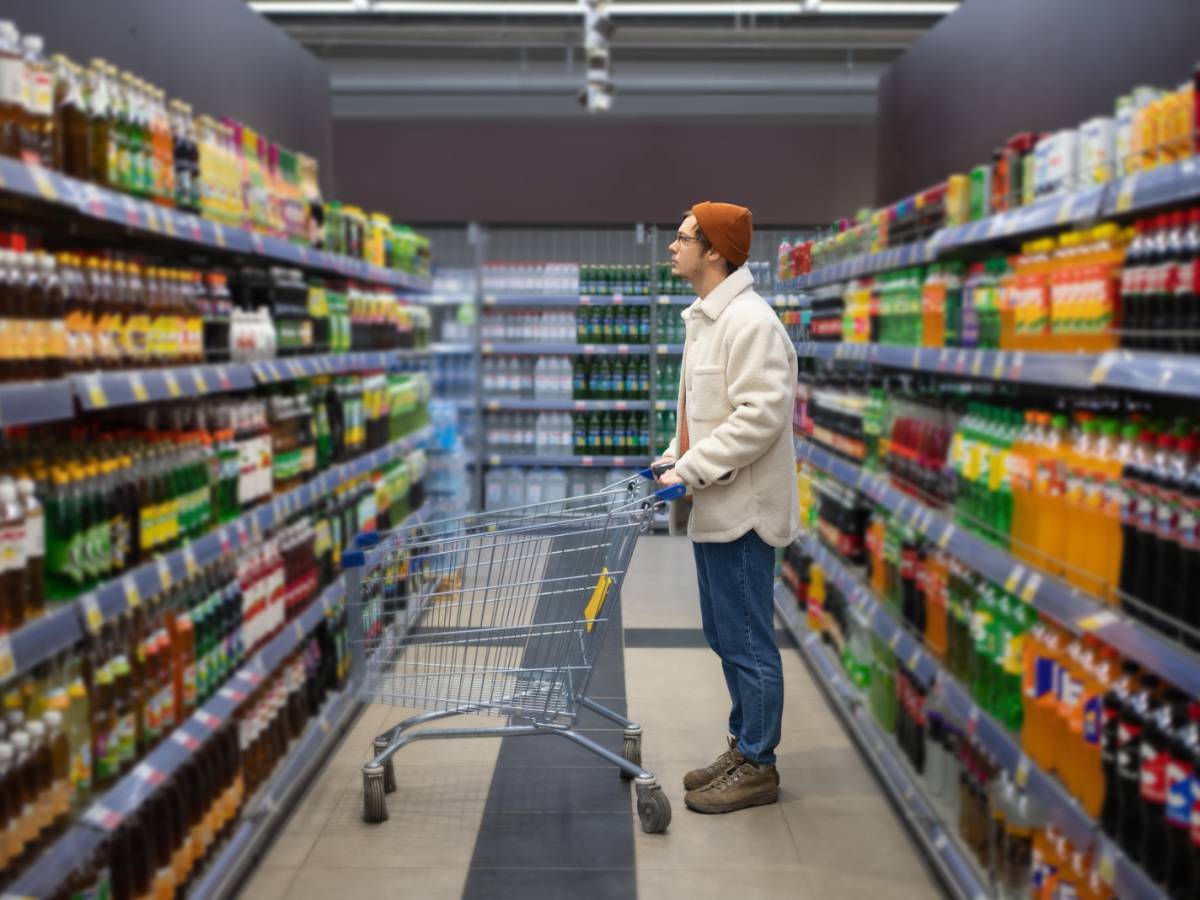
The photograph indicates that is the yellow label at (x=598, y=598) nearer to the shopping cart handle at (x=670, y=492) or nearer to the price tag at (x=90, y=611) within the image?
the shopping cart handle at (x=670, y=492)

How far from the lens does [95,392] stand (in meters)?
2.68

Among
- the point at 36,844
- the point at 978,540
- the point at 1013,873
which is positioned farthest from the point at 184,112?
the point at 1013,873

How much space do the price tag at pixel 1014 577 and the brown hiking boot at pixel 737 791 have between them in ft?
4.19

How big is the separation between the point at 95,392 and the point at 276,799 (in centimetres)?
172

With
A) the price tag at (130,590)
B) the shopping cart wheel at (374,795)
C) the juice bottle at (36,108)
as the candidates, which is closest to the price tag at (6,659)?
the price tag at (130,590)

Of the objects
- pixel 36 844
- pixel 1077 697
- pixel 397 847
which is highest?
pixel 1077 697

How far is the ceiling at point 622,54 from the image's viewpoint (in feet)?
33.0

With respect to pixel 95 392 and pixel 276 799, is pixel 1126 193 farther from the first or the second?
pixel 276 799

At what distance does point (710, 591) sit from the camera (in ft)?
12.9

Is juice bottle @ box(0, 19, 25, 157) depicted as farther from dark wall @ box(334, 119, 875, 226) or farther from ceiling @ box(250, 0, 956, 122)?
dark wall @ box(334, 119, 875, 226)

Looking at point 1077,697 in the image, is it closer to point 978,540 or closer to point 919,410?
point 978,540

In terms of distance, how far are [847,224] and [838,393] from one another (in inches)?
31.4

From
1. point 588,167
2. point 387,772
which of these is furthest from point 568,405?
point 387,772

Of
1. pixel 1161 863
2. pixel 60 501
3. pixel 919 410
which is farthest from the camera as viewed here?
pixel 919 410
